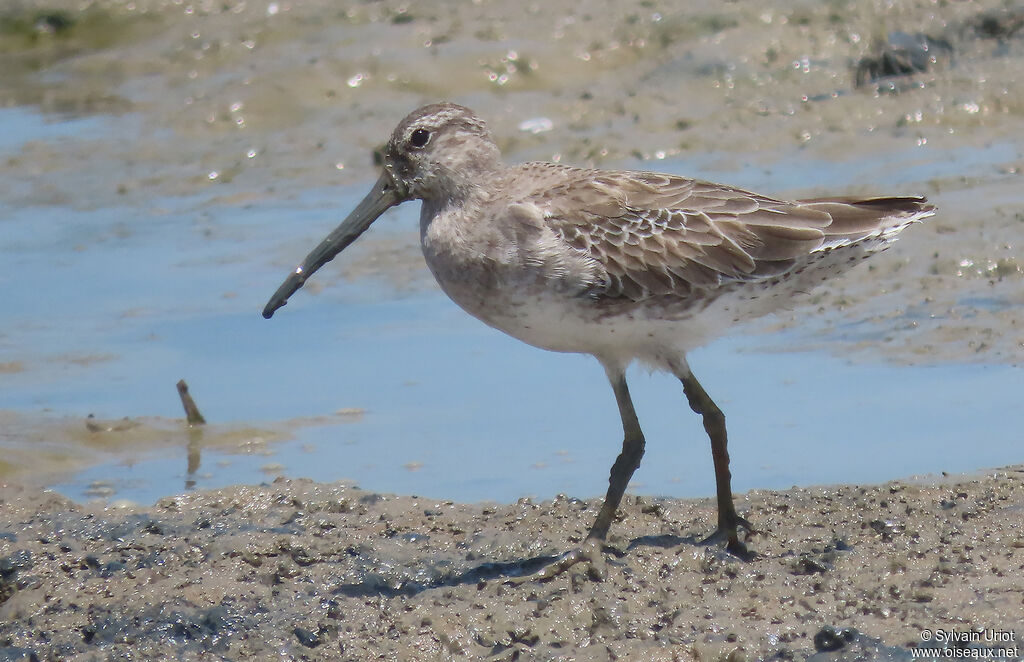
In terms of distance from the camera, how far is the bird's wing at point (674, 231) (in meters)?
6.13

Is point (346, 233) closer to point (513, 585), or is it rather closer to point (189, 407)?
point (513, 585)

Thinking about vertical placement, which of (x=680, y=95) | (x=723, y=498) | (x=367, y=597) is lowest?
(x=367, y=597)

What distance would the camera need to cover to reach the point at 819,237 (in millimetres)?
6273

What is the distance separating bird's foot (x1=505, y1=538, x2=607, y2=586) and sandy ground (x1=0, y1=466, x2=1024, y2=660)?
0.04 m

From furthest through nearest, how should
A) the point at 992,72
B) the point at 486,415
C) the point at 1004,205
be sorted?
the point at 992,72
the point at 1004,205
the point at 486,415

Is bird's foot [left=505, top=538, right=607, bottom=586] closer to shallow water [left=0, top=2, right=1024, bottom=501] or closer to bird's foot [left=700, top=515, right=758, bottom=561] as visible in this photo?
bird's foot [left=700, top=515, right=758, bottom=561]

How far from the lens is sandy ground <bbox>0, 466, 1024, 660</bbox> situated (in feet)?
17.5

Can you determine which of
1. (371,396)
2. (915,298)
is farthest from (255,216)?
(915,298)

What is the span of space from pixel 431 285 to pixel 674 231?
15.0 ft

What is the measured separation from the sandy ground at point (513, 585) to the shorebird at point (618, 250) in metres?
0.35

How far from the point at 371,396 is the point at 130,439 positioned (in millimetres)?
1443

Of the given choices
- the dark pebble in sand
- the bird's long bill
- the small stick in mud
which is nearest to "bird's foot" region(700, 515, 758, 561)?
the dark pebble in sand

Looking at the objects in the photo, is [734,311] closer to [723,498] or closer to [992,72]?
[723,498]

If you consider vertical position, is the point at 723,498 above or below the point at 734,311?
below
